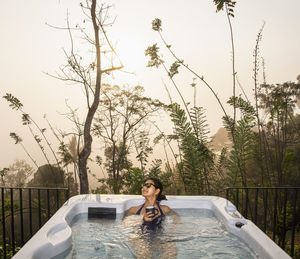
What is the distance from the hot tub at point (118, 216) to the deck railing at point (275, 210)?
0.29 meters

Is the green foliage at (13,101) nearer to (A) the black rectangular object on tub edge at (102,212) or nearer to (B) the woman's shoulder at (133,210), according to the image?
(A) the black rectangular object on tub edge at (102,212)

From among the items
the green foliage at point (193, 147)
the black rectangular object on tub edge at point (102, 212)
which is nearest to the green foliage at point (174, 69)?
the green foliage at point (193, 147)

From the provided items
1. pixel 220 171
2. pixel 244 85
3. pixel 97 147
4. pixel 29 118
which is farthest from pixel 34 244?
pixel 97 147

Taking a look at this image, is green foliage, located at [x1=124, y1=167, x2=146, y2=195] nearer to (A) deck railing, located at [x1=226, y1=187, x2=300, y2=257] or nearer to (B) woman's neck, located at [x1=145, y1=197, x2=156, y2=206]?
(A) deck railing, located at [x1=226, y1=187, x2=300, y2=257]

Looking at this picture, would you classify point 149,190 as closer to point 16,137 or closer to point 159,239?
point 159,239

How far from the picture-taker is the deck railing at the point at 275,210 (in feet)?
8.34

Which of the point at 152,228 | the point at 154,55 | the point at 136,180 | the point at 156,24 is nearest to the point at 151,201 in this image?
the point at 152,228

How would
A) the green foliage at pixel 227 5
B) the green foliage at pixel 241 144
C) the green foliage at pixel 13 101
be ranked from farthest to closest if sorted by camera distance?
the green foliage at pixel 13 101 → the green foliage at pixel 227 5 → the green foliage at pixel 241 144

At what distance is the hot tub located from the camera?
1.73 meters

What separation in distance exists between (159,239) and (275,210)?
3.84 ft

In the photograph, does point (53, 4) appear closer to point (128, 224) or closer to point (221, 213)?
point (128, 224)

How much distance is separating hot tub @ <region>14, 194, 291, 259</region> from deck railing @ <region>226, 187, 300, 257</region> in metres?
0.29

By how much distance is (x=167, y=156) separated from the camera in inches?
209

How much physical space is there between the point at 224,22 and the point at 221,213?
264 centimetres
